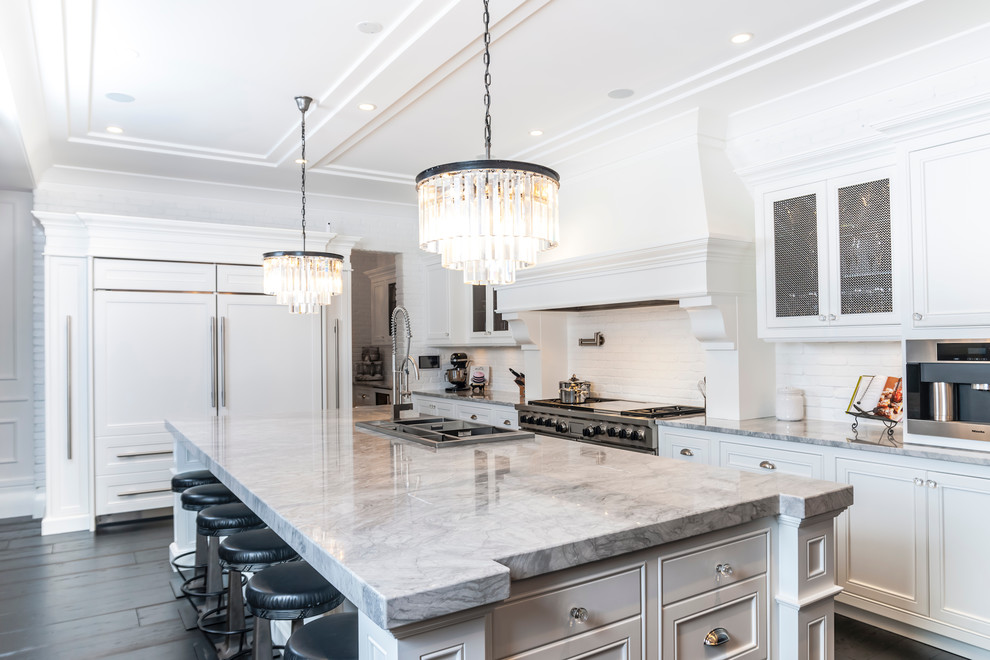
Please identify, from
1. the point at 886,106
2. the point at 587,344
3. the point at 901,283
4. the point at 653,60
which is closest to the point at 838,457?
the point at 901,283

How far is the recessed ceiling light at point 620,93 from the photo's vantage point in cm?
373

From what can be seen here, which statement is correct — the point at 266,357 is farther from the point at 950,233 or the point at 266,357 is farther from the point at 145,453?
the point at 950,233

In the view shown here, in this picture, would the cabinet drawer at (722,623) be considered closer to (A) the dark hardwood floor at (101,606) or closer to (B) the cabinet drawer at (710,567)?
(B) the cabinet drawer at (710,567)

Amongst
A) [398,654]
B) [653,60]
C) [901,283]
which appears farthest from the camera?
[653,60]

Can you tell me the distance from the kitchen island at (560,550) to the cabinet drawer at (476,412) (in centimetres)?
322

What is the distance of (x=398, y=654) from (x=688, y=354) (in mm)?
3769

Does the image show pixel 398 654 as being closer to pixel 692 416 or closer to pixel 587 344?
pixel 692 416

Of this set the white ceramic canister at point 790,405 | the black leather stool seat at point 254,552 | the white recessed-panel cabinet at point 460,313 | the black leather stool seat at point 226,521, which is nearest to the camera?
the black leather stool seat at point 254,552

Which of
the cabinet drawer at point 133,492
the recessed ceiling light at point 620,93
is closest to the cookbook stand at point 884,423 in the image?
the recessed ceiling light at point 620,93

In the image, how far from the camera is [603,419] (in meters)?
4.36

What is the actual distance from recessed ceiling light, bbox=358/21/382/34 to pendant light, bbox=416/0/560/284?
123 centimetres

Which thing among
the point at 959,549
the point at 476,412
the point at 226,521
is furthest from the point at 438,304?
the point at 959,549

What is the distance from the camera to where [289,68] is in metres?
3.43

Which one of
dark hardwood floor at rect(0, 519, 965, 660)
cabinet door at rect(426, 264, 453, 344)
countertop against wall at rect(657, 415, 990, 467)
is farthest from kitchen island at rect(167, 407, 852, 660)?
cabinet door at rect(426, 264, 453, 344)
